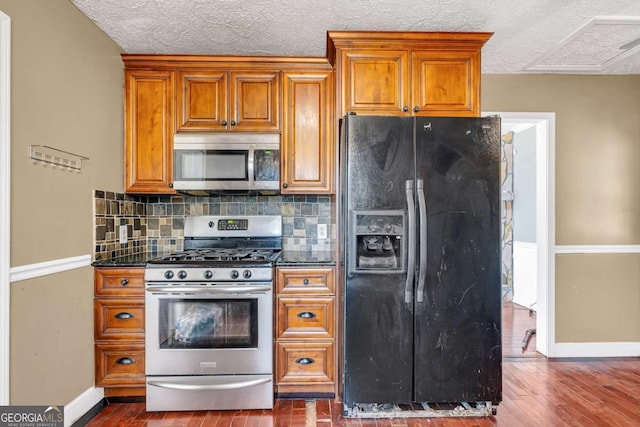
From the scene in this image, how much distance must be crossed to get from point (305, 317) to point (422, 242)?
900mm

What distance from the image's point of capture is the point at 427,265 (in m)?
2.17

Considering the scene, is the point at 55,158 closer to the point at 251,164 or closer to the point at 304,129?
the point at 251,164

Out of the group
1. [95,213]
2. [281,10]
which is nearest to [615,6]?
[281,10]

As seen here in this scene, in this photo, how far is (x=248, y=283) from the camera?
2299 millimetres

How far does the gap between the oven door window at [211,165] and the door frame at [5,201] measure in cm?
Result: 110

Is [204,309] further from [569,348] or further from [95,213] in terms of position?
[569,348]

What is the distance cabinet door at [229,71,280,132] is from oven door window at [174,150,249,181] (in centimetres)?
22

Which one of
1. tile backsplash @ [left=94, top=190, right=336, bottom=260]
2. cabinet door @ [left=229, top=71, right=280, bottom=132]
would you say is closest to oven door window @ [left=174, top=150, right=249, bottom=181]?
cabinet door @ [left=229, top=71, right=280, bottom=132]

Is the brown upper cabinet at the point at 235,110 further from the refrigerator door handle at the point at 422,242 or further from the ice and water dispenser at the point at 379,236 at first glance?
the refrigerator door handle at the point at 422,242

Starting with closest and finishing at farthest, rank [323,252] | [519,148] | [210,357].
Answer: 1. [210,357]
2. [323,252]
3. [519,148]

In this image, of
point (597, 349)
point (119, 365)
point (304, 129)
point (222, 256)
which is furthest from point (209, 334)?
point (597, 349)

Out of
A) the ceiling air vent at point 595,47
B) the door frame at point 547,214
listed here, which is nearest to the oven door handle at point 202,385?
the door frame at point 547,214

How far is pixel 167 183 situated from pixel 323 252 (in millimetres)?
1294

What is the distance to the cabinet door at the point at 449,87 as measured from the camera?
2445 mm
